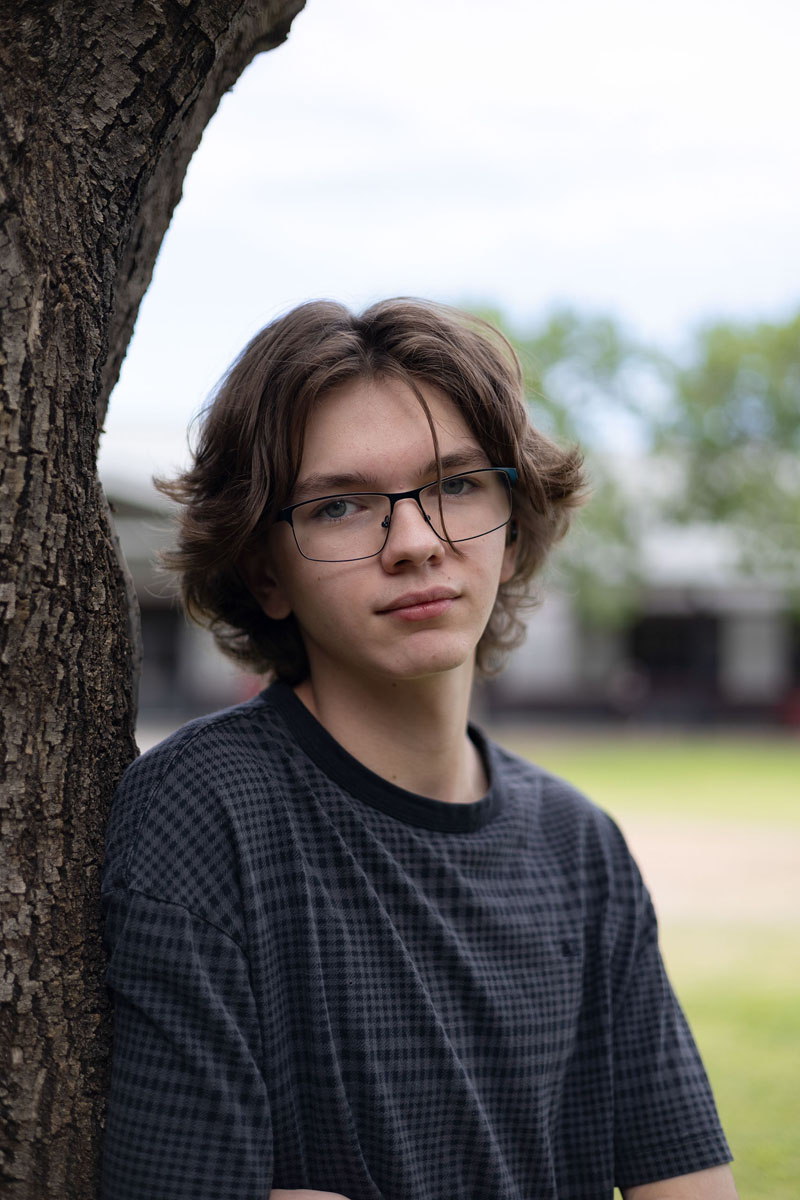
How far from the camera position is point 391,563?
1.63 m

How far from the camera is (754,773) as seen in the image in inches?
616

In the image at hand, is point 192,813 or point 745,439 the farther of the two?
point 745,439

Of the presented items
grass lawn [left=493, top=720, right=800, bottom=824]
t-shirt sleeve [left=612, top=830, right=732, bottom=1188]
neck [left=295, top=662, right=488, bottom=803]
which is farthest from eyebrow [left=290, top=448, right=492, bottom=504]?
grass lawn [left=493, top=720, right=800, bottom=824]

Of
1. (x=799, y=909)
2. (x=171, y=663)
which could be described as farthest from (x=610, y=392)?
(x=799, y=909)

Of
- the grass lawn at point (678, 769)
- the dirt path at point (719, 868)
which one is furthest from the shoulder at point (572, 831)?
the grass lawn at point (678, 769)

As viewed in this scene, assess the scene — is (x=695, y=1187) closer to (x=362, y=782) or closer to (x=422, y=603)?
(x=362, y=782)

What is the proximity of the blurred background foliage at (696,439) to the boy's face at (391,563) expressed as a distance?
21578 millimetres

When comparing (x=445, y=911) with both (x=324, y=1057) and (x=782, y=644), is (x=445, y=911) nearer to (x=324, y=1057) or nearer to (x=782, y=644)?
(x=324, y=1057)

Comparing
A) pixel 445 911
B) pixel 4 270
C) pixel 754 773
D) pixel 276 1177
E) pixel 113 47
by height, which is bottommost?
pixel 754 773

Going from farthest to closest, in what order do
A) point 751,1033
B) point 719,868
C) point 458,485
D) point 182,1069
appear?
point 719,868, point 751,1033, point 458,485, point 182,1069

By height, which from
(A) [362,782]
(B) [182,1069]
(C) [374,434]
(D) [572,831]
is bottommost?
(B) [182,1069]

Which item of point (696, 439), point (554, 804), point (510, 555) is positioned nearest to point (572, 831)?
point (554, 804)

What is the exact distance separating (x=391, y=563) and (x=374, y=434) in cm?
19

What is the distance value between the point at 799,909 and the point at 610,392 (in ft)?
58.5
